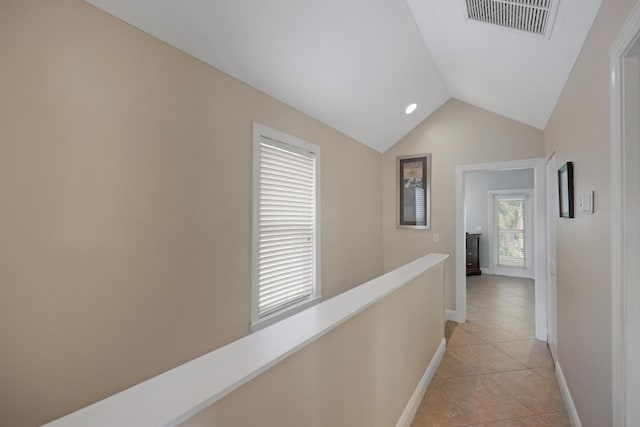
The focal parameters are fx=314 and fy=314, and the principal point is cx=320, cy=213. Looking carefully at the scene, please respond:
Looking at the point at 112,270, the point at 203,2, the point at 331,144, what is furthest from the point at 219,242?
the point at 331,144

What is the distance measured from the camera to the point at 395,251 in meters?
4.61

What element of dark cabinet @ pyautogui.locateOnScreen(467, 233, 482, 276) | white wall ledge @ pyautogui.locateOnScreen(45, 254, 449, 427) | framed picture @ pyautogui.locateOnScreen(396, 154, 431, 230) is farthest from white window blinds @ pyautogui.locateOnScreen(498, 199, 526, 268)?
white wall ledge @ pyautogui.locateOnScreen(45, 254, 449, 427)

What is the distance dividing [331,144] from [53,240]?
8.55 ft

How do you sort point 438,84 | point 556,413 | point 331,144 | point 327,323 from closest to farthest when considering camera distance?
point 327,323
point 556,413
point 331,144
point 438,84

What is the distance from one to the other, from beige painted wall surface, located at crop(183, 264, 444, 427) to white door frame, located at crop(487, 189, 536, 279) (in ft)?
18.5

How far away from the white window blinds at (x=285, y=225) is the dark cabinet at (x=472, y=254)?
5.11 metres

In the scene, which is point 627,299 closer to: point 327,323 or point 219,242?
point 327,323

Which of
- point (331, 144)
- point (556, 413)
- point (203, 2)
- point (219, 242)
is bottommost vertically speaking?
point (556, 413)

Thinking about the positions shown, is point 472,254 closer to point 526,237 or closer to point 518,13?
point 526,237

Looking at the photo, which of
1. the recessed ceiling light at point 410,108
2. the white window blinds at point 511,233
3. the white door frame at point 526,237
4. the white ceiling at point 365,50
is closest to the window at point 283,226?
the white ceiling at point 365,50

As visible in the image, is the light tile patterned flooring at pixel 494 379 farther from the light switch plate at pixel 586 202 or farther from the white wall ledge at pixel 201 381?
the white wall ledge at pixel 201 381

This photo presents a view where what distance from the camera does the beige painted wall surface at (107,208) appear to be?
1.20 m

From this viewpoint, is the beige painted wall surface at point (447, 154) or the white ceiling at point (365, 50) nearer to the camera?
the white ceiling at point (365, 50)

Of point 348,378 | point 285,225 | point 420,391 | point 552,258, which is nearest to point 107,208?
point 348,378
